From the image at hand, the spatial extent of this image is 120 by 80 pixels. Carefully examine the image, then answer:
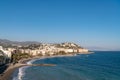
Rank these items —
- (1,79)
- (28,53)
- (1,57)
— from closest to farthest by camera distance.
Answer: (1,79)
(1,57)
(28,53)

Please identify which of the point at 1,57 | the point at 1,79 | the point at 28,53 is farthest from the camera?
the point at 28,53

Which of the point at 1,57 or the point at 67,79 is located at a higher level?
the point at 1,57

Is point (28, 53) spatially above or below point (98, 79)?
above

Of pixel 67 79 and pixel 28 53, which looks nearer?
pixel 67 79

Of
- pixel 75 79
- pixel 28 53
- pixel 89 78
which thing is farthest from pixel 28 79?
pixel 28 53

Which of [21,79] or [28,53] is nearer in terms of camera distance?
[21,79]

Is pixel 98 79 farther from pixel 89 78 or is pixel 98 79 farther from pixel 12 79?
pixel 12 79

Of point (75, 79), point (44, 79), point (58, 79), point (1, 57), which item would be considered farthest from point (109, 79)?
point (1, 57)

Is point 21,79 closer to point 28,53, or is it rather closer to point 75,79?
point 75,79
